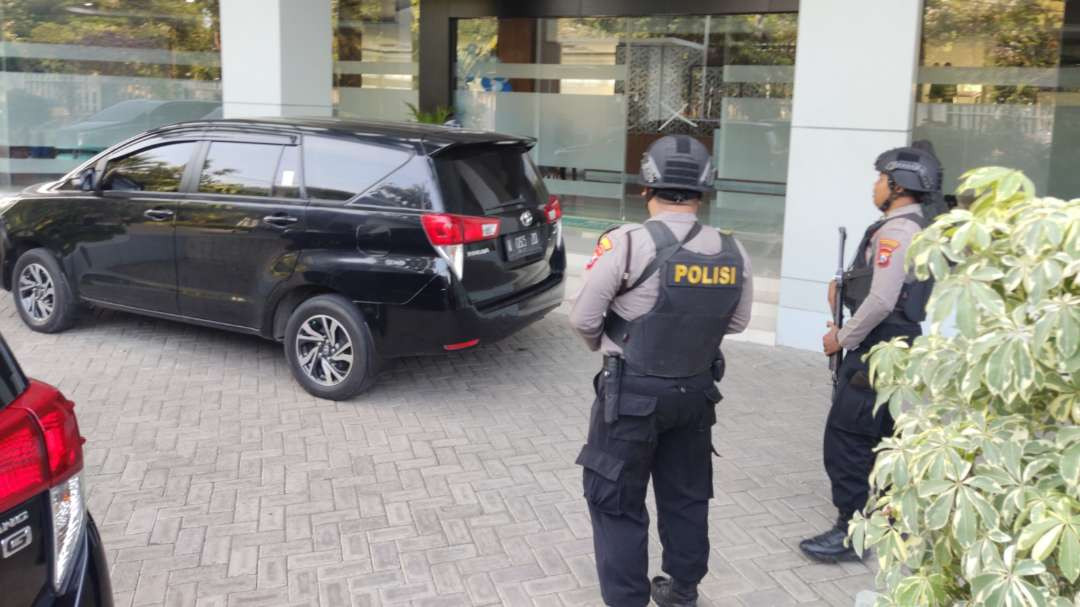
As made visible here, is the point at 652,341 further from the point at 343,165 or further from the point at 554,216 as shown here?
the point at 554,216

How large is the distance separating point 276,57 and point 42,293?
11.0 feet

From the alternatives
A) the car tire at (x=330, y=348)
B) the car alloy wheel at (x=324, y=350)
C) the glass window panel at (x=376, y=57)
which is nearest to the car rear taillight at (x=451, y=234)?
the car tire at (x=330, y=348)

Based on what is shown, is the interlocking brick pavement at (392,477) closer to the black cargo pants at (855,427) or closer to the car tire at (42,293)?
the car tire at (42,293)

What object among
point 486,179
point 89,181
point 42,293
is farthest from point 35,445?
point 42,293

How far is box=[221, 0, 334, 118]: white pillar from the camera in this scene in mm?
9510

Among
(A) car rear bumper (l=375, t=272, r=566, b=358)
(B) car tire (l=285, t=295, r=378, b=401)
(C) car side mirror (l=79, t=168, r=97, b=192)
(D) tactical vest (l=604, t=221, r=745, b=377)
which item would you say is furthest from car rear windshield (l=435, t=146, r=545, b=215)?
(C) car side mirror (l=79, t=168, r=97, b=192)

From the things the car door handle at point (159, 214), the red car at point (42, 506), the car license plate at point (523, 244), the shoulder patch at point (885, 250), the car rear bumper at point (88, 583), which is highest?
the shoulder patch at point (885, 250)

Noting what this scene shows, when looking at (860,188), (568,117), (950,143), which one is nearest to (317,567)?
(860,188)

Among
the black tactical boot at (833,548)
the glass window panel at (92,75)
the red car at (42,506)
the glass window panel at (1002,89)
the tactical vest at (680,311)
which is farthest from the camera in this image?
the glass window panel at (92,75)

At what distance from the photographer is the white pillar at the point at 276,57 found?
9510 millimetres

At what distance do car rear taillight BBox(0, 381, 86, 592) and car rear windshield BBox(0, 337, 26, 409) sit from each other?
2cm

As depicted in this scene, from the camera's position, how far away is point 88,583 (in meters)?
2.57

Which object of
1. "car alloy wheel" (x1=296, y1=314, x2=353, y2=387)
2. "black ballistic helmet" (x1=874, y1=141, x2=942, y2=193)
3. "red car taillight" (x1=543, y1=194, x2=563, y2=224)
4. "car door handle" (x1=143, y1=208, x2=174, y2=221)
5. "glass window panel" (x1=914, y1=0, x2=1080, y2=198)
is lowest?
"car alloy wheel" (x1=296, y1=314, x2=353, y2=387)

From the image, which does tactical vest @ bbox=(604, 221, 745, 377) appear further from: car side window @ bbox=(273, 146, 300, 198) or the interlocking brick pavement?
car side window @ bbox=(273, 146, 300, 198)
